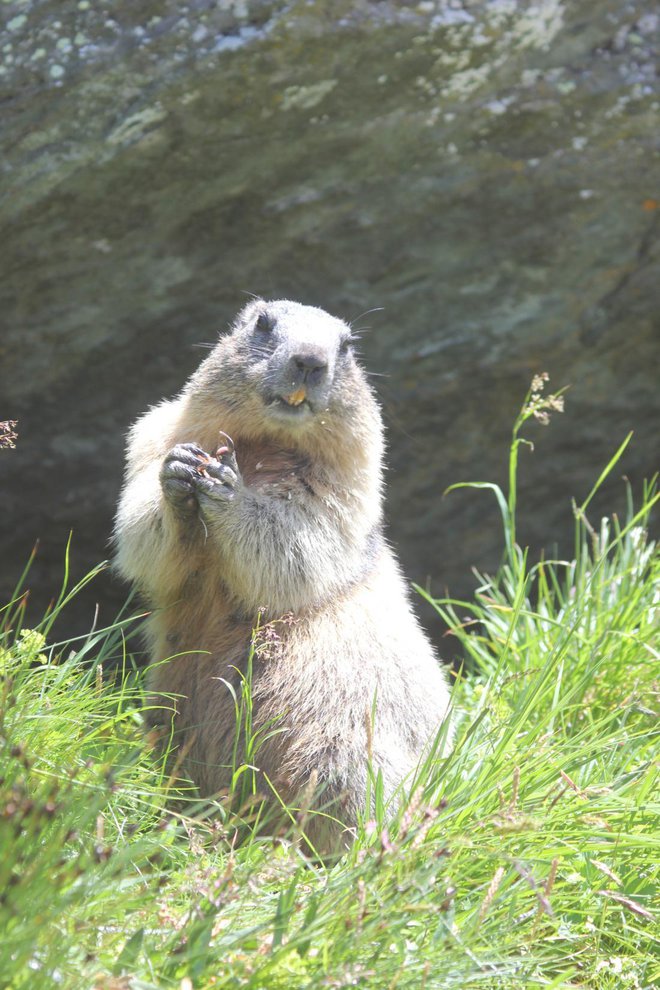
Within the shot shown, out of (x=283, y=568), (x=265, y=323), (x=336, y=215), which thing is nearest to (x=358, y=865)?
(x=283, y=568)

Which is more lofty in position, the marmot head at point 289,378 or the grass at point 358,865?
the marmot head at point 289,378

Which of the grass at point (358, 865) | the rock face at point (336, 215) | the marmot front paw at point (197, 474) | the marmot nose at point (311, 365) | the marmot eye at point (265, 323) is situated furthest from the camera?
the rock face at point (336, 215)

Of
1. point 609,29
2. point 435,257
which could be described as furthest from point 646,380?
point 609,29

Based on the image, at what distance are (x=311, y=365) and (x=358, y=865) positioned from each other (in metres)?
2.31

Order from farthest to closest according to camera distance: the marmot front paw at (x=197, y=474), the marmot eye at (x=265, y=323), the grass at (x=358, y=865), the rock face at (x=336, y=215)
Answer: the rock face at (x=336, y=215) → the marmot eye at (x=265, y=323) → the marmot front paw at (x=197, y=474) → the grass at (x=358, y=865)

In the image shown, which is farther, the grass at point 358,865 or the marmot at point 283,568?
the marmot at point 283,568

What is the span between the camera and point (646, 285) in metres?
7.27

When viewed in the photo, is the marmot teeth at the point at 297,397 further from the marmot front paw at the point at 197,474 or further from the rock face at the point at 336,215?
the rock face at the point at 336,215

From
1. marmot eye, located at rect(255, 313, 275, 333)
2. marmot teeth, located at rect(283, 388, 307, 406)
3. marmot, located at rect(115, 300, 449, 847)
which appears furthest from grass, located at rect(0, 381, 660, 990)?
marmot eye, located at rect(255, 313, 275, 333)

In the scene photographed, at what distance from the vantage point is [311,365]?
4992 mm

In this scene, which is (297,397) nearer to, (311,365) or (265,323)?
(311,365)

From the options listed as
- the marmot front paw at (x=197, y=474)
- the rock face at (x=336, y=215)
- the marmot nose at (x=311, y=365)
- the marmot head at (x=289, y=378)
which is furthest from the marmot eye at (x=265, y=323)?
the rock face at (x=336, y=215)

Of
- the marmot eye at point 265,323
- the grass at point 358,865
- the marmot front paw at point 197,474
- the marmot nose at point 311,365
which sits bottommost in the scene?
the grass at point 358,865

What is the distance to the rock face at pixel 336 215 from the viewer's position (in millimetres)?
5961
